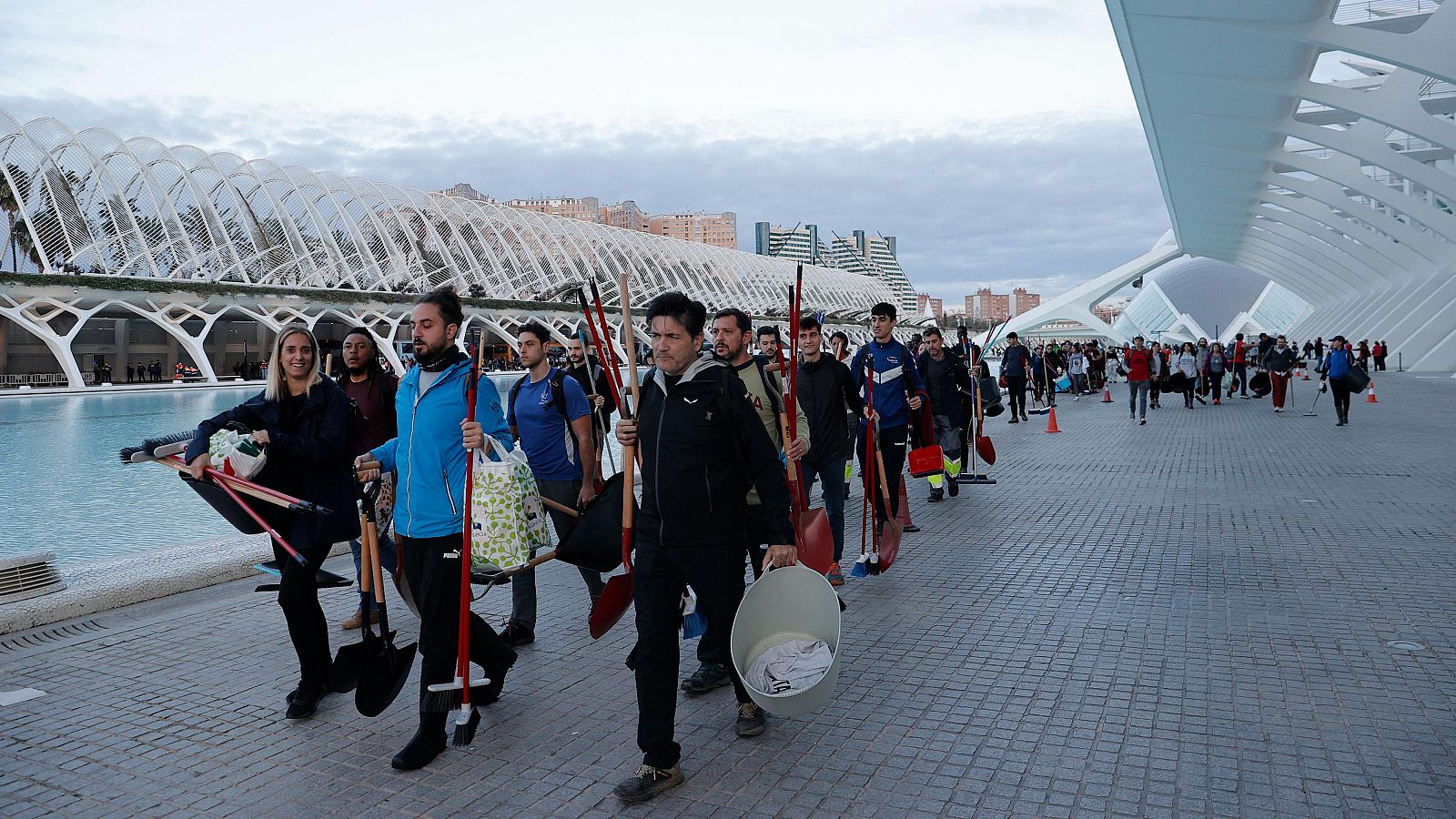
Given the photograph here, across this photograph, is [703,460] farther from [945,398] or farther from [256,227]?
[256,227]

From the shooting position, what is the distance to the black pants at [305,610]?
Result: 167 inches

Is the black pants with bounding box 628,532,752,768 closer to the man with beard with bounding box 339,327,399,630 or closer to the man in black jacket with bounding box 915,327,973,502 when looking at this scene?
the man with beard with bounding box 339,327,399,630

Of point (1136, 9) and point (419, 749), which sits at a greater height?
point (1136, 9)

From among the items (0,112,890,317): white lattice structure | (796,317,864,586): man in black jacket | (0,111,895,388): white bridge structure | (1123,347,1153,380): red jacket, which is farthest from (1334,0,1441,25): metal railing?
(0,111,895,388): white bridge structure

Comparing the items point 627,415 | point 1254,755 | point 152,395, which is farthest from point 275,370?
point 152,395

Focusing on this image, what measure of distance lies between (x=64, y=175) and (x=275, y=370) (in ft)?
159

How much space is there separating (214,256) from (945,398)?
154 feet

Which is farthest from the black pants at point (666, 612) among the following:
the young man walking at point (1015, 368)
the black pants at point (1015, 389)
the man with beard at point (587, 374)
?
the black pants at point (1015, 389)

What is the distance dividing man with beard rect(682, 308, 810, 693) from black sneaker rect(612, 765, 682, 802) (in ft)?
3.35

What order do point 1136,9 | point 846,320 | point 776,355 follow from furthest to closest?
point 846,320
point 1136,9
point 776,355

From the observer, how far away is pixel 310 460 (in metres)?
4.18

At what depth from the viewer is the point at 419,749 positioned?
3678 millimetres

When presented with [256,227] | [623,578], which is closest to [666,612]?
[623,578]

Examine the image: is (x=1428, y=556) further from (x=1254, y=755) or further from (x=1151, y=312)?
(x=1151, y=312)
